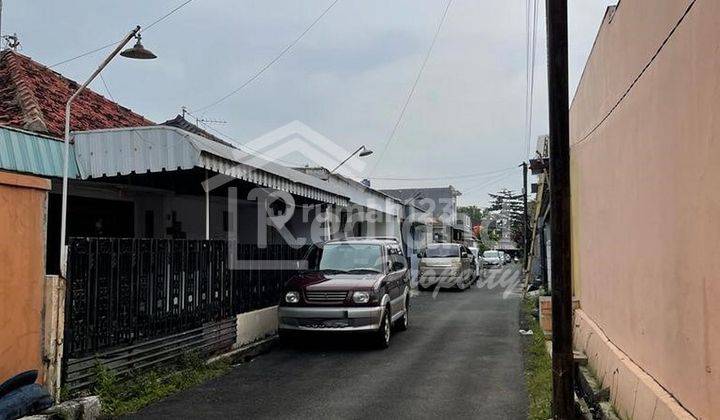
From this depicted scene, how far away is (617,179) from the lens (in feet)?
22.9

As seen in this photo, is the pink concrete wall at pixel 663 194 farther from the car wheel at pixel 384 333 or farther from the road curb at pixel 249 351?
the road curb at pixel 249 351

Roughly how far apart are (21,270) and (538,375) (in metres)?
6.87

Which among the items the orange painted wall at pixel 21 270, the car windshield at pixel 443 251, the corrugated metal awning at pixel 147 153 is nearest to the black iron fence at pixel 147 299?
the orange painted wall at pixel 21 270

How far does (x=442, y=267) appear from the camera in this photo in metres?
25.5

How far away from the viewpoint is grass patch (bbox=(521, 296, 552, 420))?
7156 millimetres

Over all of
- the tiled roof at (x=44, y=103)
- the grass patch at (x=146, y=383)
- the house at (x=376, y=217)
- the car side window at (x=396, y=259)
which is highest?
the tiled roof at (x=44, y=103)

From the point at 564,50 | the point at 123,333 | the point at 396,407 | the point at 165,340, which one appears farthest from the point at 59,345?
the point at 564,50

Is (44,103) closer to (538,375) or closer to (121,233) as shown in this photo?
(121,233)

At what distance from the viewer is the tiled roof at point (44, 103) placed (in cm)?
1003

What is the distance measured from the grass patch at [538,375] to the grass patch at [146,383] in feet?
14.9

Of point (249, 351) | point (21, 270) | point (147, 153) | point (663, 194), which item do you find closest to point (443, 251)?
point (249, 351)

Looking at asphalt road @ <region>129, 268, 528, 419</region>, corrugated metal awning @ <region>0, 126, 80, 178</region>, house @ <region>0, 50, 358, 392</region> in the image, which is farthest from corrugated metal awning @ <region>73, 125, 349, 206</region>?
asphalt road @ <region>129, 268, 528, 419</region>

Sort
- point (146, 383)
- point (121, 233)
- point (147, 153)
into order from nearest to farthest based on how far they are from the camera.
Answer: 1. point (146, 383)
2. point (147, 153)
3. point (121, 233)

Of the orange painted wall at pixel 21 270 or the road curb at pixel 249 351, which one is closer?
the orange painted wall at pixel 21 270
